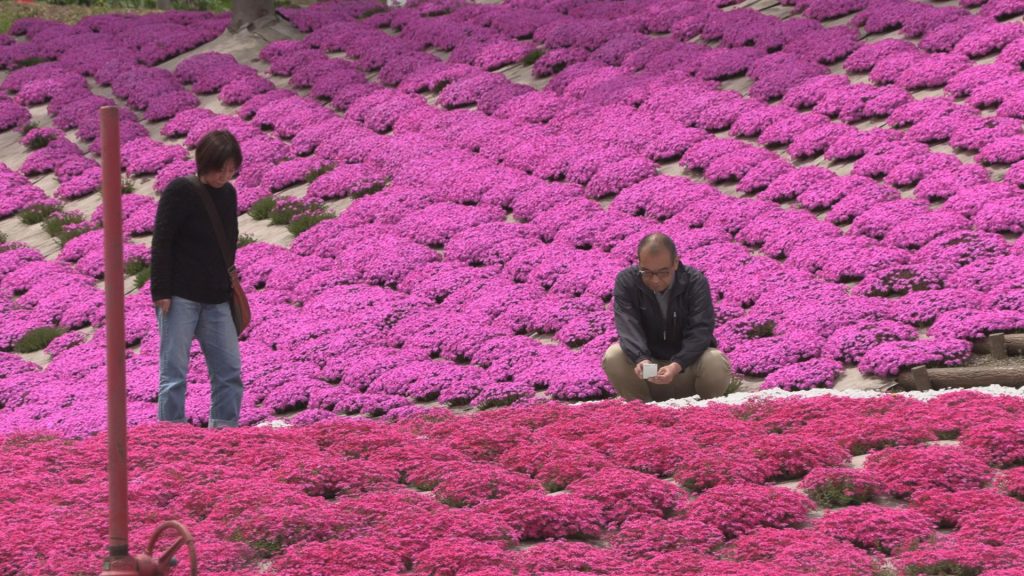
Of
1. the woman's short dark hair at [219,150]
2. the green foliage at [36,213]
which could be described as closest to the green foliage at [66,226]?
the green foliage at [36,213]

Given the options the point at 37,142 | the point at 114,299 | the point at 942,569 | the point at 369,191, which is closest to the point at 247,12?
the point at 37,142

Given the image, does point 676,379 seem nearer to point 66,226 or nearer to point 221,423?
point 221,423

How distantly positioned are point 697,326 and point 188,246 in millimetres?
4368

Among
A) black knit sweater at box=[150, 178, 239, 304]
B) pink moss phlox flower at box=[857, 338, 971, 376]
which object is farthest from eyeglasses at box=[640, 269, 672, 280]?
black knit sweater at box=[150, 178, 239, 304]

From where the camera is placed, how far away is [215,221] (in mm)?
11328

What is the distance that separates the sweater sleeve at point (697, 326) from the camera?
11.8 metres

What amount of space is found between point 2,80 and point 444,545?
24.7 m

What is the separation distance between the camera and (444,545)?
7.75 meters

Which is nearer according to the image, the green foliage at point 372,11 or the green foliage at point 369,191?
the green foliage at point 369,191

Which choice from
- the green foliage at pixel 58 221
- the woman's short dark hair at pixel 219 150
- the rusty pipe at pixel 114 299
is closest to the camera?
the rusty pipe at pixel 114 299

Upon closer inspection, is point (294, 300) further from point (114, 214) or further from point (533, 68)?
point (114, 214)

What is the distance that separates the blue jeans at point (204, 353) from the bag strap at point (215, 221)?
44 centimetres

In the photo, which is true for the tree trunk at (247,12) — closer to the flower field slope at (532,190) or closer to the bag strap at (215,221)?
the flower field slope at (532,190)

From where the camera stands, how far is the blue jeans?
11.5 metres
